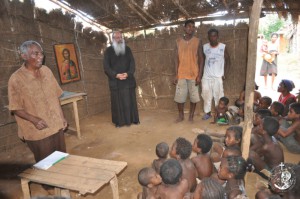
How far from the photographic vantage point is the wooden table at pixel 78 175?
2502 millimetres

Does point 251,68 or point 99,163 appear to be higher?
point 251,68

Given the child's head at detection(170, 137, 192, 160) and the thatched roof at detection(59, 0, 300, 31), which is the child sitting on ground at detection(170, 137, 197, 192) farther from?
the thatched roof at detection(59, 0, 300, 31)

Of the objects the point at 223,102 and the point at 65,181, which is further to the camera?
the point at 223,102

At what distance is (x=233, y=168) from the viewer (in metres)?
2.59

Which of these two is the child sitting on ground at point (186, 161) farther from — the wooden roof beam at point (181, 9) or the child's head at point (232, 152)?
the wooden roof beam at point (181, 9)

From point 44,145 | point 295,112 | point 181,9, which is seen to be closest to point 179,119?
point 181,9

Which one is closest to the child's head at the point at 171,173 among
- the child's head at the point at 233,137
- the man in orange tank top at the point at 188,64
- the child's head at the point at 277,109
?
the child's head at the point at 233,137

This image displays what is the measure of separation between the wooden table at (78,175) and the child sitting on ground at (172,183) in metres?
0.50

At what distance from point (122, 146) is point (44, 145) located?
6.90 ft

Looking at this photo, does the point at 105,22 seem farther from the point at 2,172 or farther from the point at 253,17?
the point at 253,17

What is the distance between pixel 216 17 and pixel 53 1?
4.01m

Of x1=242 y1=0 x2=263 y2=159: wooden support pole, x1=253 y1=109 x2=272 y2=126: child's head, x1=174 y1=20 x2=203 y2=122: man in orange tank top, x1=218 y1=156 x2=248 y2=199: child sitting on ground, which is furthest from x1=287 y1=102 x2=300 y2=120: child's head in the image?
x1=174 y1=20 x2=203 y2=122: man in orange tank top

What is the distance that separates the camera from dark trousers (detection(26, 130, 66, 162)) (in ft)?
10.9

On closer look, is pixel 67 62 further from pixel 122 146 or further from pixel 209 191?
pixel 209 191
